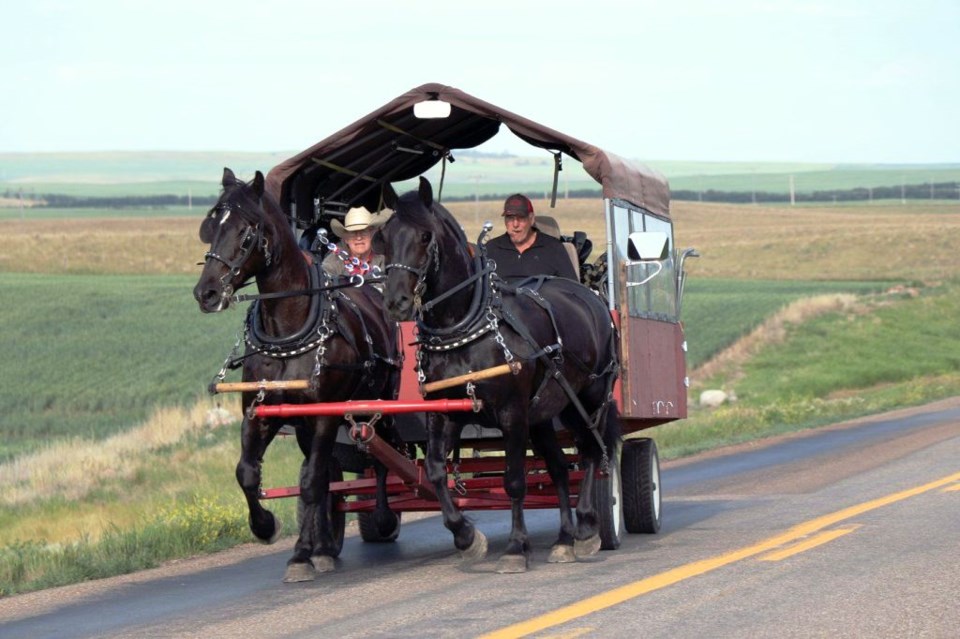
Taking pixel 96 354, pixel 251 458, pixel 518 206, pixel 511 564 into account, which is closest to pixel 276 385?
pixel 251 458

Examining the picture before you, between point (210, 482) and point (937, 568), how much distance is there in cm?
1110

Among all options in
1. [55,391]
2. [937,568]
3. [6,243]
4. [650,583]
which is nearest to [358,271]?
[650,583]

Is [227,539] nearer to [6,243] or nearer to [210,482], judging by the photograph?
[210,482]

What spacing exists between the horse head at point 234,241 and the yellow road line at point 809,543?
3.48 metres

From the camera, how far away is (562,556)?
10164 millimetres

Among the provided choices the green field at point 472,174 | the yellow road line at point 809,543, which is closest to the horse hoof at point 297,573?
the yellow road line at point 809,543

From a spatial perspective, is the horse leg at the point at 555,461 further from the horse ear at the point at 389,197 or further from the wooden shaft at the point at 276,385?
the horse ear at the point at 389,197

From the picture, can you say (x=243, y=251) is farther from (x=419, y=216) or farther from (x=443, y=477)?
(x=443, y=477)

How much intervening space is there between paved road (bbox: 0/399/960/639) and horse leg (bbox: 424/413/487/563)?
218mm

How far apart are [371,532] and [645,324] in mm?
2588

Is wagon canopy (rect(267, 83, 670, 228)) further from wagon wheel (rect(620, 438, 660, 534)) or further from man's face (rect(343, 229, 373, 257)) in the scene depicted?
wagon wheel (rect(620, 438, 660, 534))

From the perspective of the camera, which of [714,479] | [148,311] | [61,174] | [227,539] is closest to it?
[227,539]

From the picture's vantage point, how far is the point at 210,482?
18.4 metres

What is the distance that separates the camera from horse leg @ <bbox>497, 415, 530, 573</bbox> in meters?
9.62
